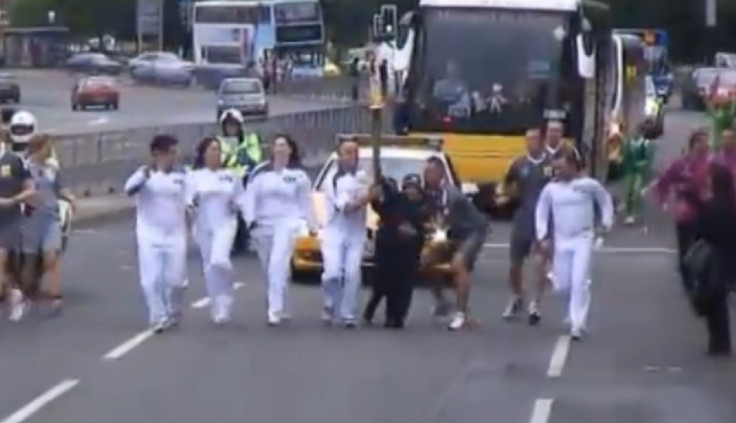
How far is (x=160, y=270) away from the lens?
68.7 feet

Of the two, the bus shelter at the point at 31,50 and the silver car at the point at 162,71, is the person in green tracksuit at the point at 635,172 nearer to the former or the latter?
the silver car at the point at 162,71

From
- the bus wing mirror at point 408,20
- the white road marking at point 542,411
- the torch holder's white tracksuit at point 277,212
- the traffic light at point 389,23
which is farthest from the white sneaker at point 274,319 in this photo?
the traffic light at point 389,23

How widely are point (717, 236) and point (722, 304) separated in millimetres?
541

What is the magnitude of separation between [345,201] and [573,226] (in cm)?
204

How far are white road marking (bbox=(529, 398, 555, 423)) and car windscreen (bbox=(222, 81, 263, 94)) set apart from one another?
200 ft

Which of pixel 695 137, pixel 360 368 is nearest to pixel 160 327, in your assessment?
pixel 360 368

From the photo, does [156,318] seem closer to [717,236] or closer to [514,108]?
[717,236]

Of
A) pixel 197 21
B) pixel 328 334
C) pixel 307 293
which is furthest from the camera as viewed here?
pixel 197 21

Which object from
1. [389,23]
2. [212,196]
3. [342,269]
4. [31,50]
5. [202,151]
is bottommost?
[31,50]

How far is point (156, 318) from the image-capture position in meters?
21.0

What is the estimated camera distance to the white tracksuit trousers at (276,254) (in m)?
21.3

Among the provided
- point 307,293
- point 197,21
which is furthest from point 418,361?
point 197,21

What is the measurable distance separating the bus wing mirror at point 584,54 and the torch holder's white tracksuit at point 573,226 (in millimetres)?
16711

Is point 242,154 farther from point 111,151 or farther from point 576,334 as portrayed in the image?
point 111,151
